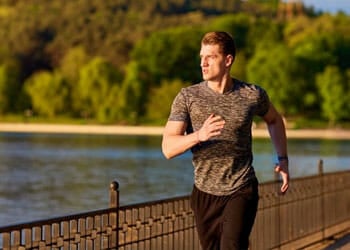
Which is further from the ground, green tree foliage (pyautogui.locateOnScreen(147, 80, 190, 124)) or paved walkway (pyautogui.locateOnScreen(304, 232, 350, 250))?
green tree foliage (pyautogui.locateOnScreen(147, 80, 190, 124))

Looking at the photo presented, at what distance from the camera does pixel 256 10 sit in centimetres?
19562

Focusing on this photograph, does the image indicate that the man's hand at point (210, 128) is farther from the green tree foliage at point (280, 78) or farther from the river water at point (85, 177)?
the green tree foliage at point (280, 78)

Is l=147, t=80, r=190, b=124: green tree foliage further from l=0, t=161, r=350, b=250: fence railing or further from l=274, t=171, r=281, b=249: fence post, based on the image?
l=274, t=171, r=281, b=249: fence post

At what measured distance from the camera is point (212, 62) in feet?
17.9

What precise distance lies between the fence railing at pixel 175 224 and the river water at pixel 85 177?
31.1 ft

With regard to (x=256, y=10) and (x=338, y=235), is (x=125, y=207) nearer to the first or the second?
(x=338, y=235)

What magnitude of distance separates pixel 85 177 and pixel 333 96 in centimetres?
6417

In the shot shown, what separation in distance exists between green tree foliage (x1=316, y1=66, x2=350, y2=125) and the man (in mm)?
92841

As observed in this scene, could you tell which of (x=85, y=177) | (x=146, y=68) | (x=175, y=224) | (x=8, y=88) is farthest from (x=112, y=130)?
(x=175, y=224)

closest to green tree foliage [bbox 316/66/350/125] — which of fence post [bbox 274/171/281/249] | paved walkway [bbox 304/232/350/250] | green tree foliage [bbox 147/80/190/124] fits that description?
green tree foliage [bbox 147/80/190/124]

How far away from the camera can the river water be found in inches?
1001

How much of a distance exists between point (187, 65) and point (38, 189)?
8546 cm

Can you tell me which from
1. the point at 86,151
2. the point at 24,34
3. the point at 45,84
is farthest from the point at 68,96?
the point at 86,151

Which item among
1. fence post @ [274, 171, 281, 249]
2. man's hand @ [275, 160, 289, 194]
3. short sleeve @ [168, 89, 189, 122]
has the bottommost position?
fence post @ [274, 171, 281, 249]
